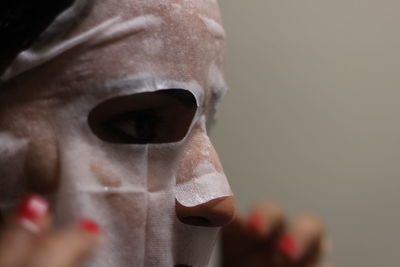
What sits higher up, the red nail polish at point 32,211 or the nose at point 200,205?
the red nail polish at point 32,211

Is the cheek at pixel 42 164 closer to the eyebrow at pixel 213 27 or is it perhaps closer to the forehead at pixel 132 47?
the forehead at pixel 132 47

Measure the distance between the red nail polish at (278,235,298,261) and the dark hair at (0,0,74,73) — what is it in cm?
41

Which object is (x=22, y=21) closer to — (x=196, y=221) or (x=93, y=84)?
(x=93, y=84)

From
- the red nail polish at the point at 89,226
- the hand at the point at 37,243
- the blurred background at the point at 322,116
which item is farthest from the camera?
the blurred background at the point at 322,116

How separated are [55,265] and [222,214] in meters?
0.26

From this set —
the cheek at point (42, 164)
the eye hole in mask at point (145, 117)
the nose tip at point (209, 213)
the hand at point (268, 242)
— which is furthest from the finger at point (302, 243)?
the cheek at point (42, 164)

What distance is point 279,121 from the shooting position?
119 cm

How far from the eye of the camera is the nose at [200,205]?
0.68m

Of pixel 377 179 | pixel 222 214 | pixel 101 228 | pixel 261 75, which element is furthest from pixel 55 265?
pixel 377 179

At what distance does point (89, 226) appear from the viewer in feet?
1.98

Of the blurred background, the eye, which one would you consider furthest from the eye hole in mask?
the blurred background

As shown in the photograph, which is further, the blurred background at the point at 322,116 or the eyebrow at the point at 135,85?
the blurred background at the point at 322,116

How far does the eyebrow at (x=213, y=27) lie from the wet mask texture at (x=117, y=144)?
12 mm

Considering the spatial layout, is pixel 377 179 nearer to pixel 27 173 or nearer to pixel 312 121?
pixel 312 121
